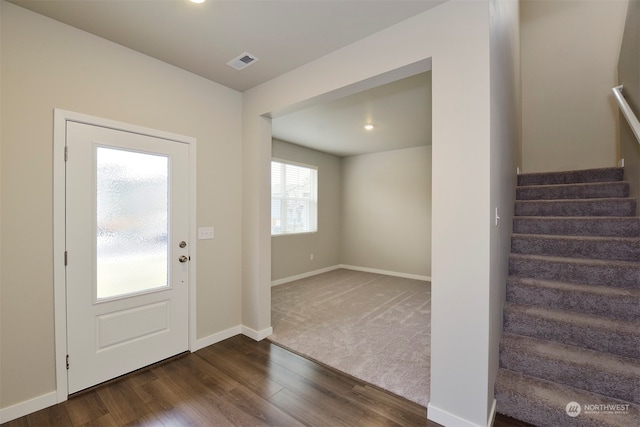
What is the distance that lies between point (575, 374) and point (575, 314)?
507 mm

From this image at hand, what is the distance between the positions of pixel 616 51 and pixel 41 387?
709 centimetres

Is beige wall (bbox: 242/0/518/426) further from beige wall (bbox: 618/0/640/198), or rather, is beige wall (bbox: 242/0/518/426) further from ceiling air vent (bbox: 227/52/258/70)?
beige wall (bbox: 618/0/640/198)

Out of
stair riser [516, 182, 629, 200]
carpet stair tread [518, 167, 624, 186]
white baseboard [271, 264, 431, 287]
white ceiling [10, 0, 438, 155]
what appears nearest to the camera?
white ceiling [10, 0, 438, 155]

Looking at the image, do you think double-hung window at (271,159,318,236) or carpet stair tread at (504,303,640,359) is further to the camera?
double-hung window at (271,159,318,236)

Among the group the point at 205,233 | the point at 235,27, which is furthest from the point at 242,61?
the point at 205,233

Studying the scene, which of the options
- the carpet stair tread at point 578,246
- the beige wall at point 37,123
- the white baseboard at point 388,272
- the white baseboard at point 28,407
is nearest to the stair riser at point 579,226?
the carpet stair tread at point 578,246

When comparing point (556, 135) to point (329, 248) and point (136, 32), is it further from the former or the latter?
point (136, 32)

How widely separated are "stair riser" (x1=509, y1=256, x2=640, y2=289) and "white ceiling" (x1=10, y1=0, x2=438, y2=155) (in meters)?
2.06

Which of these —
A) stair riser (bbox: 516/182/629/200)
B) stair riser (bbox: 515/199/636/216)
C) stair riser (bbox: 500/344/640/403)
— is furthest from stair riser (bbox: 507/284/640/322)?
stair riser (bbox: 516/182/629/200)

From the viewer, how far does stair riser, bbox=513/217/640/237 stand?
Answer: 8.21 feet

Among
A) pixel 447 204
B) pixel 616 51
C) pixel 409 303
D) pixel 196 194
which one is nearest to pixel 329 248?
pixel 409 303

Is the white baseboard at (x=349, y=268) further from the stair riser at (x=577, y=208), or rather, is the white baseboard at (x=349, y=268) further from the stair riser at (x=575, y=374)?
the stair riser at (x=575, y=374)

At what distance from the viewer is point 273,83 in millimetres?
2895

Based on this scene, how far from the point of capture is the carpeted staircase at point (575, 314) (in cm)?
175
